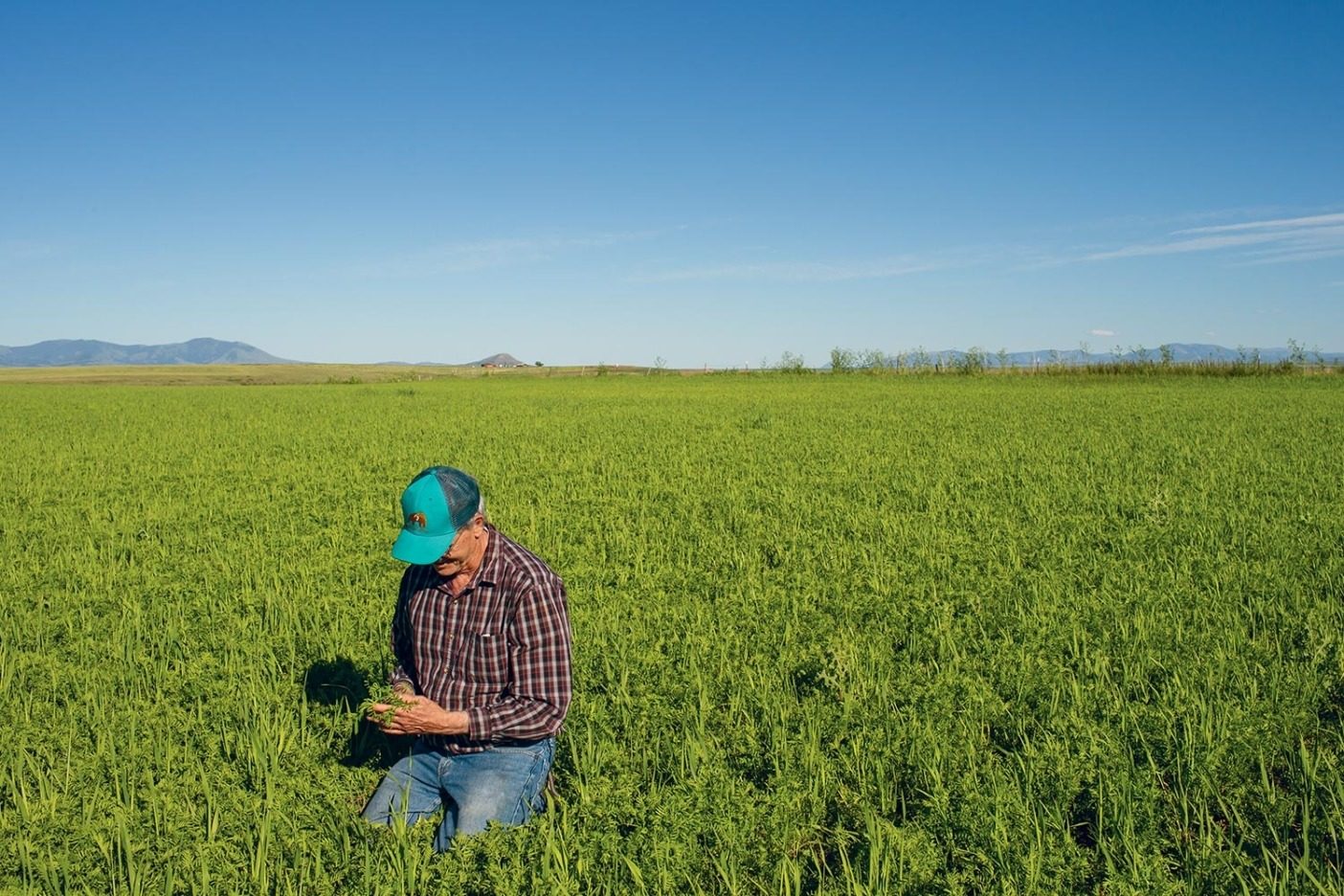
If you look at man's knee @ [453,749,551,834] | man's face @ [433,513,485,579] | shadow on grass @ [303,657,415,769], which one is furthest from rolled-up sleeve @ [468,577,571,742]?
shadow on grass @ [303,657,415,769]

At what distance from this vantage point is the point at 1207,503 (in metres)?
11.8

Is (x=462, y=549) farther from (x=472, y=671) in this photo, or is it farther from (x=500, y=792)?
(x=500, y=792)

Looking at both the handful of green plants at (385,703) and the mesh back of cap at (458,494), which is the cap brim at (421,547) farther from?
the handful of green plants at (385,703)

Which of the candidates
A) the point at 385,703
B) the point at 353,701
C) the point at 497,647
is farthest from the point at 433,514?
the point at 353,701

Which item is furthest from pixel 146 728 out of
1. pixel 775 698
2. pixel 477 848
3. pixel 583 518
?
pixel 583 518

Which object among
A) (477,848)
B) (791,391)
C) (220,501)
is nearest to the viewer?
(477,848)

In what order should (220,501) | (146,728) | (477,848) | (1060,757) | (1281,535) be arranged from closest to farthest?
(477,848) → (1060,757) → (146,728) → (1281,535) → (220,501)

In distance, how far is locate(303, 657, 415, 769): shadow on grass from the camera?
489 cm

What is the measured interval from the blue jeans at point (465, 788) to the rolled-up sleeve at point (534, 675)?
0.13 meters

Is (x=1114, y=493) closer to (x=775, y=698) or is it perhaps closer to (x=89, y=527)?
(x=775, y=698)

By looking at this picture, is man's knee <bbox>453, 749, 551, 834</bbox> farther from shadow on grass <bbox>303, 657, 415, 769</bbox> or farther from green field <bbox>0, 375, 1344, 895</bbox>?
shadow on grass <bbox>303, 657, 415, 769</bbox>

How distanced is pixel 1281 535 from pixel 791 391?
3332 cm

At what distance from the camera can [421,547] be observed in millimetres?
3779

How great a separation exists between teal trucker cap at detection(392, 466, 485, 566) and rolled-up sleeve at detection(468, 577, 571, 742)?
0.43 metres
